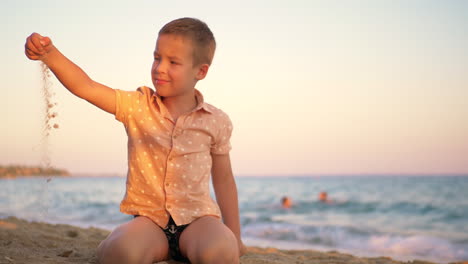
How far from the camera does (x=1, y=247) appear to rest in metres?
3.28

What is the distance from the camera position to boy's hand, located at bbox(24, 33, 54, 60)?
243 cm

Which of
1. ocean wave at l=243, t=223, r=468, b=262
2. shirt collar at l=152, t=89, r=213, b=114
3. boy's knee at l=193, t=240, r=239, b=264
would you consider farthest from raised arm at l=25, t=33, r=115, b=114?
ocean wave at l=243, t=223, r=468, b=262

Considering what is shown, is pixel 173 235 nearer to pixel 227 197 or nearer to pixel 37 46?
pixel 227 197

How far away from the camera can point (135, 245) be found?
2.52m

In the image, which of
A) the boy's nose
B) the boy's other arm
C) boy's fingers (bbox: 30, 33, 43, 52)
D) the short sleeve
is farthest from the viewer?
the boy's other arm

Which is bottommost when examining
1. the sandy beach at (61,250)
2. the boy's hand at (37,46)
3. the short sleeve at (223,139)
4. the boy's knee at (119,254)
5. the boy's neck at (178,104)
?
the sandy beach at (61,250)

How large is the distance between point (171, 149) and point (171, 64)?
17.8 inches

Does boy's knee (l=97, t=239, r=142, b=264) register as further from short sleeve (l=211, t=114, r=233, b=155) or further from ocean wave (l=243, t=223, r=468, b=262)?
ocean wave (l=243, t=223, r=468, b=262)

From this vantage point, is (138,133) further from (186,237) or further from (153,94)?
(186,237)

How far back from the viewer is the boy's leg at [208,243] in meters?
2.54

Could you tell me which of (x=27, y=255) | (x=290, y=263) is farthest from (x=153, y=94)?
(x=290, y=263)

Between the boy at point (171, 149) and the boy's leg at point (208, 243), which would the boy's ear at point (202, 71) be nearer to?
the boy at point (171, 149)

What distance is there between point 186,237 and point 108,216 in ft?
30.8

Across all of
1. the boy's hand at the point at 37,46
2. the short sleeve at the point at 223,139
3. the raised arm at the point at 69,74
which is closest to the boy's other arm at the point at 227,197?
the short sleeve at the point at 223,139
